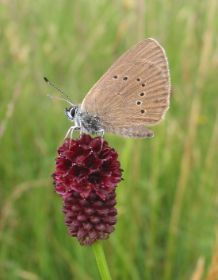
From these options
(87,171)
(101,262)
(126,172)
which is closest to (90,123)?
(87,171)

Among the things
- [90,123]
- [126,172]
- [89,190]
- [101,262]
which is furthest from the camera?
[126,172]

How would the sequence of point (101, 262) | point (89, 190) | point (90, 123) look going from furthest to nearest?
point (90, 123)
point (89, 190)
point (101, 262)

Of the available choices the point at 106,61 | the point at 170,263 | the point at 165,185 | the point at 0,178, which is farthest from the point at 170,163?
the point at 106,61

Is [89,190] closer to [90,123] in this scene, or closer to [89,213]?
[89,213]

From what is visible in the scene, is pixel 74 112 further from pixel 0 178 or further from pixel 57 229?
pixel 0 178

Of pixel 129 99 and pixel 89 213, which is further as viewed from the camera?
pixel 129 99

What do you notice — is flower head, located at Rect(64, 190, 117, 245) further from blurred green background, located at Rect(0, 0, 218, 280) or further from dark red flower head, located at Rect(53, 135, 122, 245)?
blurred green background, located at Rect(0, 0, 218, 280)

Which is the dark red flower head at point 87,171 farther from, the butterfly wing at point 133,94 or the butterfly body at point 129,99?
the butterfly wing at point 133,94
